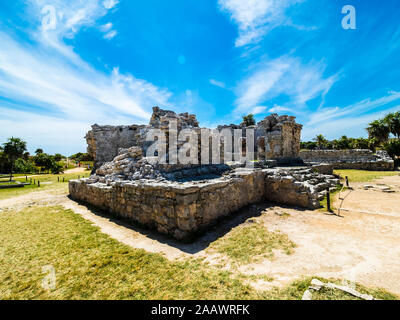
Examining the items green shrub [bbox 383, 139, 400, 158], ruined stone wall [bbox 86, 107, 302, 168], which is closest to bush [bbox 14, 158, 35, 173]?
ruined stone wall [bbox 86, 107, 302, 168]

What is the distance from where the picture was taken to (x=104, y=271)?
3.76 metres

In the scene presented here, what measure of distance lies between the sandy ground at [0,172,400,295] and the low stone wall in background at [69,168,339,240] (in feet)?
1.29

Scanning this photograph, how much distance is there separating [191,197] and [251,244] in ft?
6.69

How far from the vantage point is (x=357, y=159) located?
2212 centimetres

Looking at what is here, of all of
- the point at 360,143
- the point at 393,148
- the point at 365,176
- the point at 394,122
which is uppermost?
the point at 394,122

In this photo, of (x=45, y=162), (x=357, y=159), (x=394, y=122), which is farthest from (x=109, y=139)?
(x=394, y=122)

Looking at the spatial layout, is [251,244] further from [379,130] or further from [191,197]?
[379,130]

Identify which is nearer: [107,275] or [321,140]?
[107,275]

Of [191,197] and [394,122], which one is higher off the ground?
[394,122]

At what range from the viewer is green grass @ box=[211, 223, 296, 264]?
4027 mm

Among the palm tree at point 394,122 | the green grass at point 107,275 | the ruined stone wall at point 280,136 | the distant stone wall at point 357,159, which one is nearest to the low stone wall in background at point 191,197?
the green grass at point 107,275

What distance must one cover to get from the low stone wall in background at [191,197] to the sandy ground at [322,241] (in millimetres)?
392
